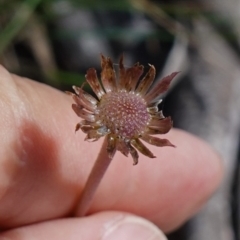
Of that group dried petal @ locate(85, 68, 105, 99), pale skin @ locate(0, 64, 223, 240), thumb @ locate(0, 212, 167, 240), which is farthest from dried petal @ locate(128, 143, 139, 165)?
thumb @ locate(0, 212, 167, 240)

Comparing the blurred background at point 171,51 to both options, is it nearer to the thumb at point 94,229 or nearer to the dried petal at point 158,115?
the thumb at point 94,229

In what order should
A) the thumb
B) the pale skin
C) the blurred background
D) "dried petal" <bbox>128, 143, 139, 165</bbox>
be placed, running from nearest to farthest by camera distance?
"dried petal" <bbox>128, 143, 139, 165</bbox> → the pale skin → the thumb → the blurred background

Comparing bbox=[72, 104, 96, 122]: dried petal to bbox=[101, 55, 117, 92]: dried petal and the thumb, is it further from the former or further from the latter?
the thumb

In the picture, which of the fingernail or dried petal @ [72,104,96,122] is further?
the fingernail

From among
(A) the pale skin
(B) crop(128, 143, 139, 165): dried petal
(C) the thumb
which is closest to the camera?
(B) crop(128, 143, 139, 165): dried petal

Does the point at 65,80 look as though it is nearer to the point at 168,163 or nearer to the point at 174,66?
the point at 174,66

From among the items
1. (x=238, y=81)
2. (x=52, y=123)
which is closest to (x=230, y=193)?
(x=238, y=81)

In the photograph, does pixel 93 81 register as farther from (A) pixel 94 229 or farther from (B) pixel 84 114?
(A) pixel 94 229

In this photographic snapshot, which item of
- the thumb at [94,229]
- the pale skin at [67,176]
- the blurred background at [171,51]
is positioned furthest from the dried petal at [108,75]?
the blurred background at [171,51]

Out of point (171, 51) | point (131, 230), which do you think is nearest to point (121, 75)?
point (131, 230)
